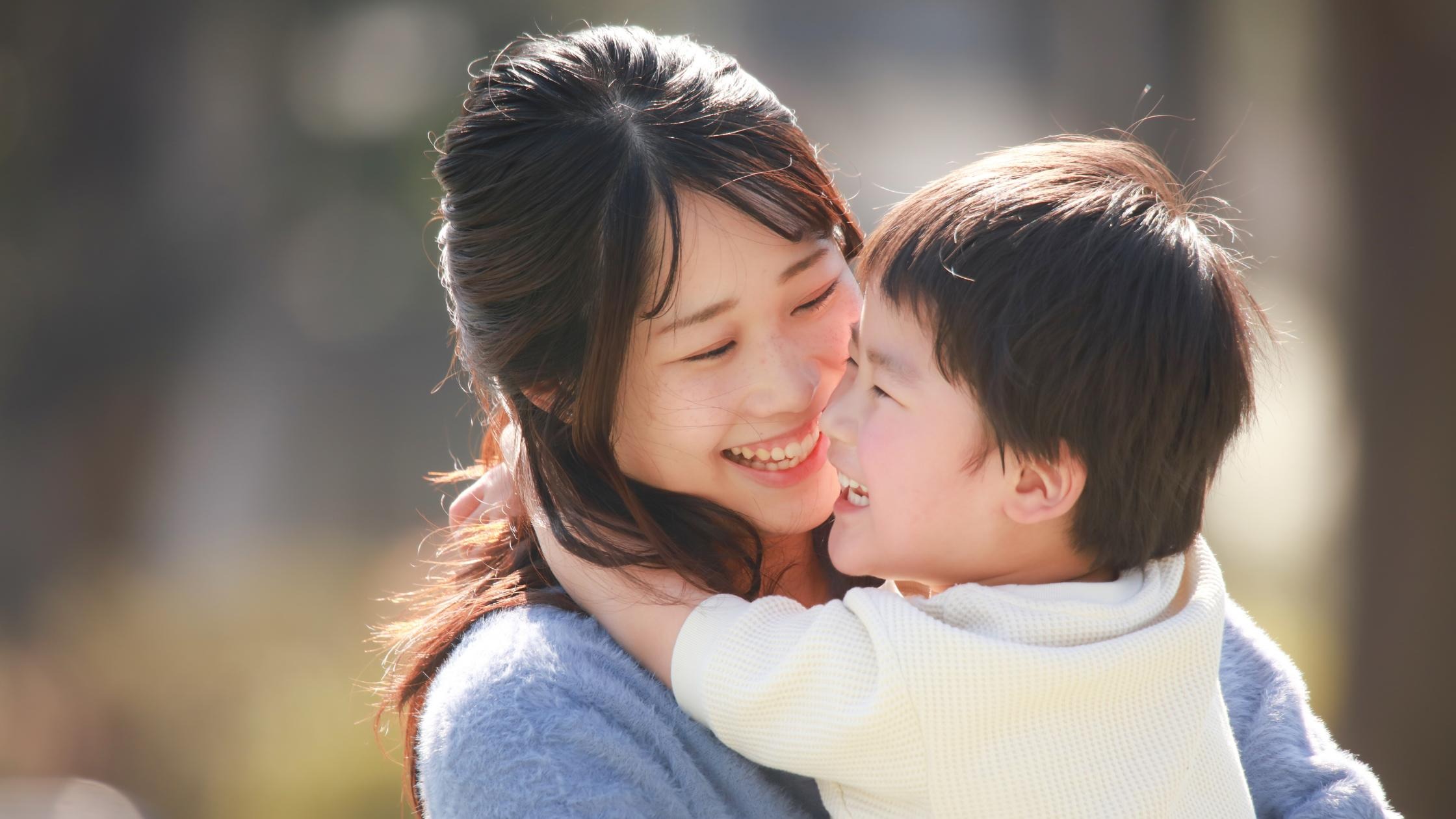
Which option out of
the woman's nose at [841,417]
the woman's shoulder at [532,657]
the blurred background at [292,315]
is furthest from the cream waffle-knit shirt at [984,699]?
the blurred background at [292,315]

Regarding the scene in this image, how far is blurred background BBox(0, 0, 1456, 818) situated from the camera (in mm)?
3926

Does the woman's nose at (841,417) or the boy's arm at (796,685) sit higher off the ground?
the woman's nose at (841,417)

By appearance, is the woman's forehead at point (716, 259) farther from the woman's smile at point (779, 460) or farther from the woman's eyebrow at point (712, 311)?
the woman's smile at point (779, 460)

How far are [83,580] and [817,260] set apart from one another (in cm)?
372

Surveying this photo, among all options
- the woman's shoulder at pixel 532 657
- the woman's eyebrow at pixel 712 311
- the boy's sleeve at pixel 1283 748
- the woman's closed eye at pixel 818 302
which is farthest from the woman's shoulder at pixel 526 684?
the boy's sleeve at pixel 1283 748

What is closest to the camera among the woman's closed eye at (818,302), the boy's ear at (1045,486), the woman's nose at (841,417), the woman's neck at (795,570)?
the boy's ear at (1045,486)

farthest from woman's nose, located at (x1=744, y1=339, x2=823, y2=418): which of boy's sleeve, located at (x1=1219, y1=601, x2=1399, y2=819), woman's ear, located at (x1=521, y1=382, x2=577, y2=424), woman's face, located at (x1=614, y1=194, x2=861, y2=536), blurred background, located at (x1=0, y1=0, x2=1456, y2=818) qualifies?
blurred background, located at (x1=0, y1=0, x2=1456, y2=818)

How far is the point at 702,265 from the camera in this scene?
57.5 inches

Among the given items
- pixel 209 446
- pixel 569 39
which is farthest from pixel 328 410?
pixel 569 39

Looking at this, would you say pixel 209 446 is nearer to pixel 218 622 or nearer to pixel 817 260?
pixel 218 622

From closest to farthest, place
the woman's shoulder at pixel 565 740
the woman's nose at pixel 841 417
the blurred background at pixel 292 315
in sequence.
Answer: the woman's shoulder at pixel 565 740
the woman's nose at pixel 841 417
the blurred background at pixel 292 315

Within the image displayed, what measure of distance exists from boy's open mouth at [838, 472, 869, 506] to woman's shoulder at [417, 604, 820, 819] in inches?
13.8

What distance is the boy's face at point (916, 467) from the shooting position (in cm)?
134

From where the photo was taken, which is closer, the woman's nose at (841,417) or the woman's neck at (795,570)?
the woman's nose at (841,417)
